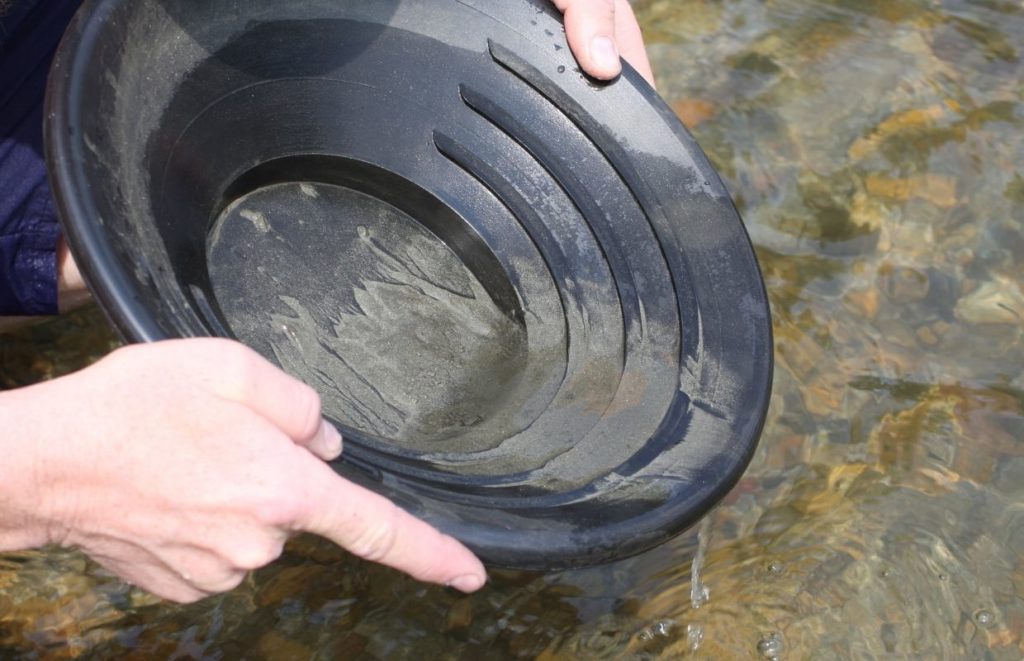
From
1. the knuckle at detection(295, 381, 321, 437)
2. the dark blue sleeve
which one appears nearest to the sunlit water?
the dark blue sleeve

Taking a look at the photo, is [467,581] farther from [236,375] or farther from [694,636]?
[694,636]

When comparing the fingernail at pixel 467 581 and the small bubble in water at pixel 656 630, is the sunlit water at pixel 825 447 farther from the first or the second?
the fingernail at pixel 467 581

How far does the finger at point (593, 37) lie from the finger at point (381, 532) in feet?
2.91

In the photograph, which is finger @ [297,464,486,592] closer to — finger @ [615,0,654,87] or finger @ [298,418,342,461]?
finger @ [298,418,342,461]

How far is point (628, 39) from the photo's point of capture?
1.94m

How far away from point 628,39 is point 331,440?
1.11 m

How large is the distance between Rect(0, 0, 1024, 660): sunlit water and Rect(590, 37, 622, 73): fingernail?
901mm

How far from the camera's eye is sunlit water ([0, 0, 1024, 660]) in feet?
6.17

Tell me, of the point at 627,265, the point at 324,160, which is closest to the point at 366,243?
the point at 324,160

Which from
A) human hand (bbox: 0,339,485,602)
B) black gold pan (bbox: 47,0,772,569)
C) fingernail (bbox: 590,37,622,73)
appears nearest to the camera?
human hand (bbox: 0,339,485,602)

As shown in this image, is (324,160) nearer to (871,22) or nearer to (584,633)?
(584,633)

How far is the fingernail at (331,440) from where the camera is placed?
3.77 feet

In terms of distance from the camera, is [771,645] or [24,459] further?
[771,645]

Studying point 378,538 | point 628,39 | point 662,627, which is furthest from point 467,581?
point 628,39
